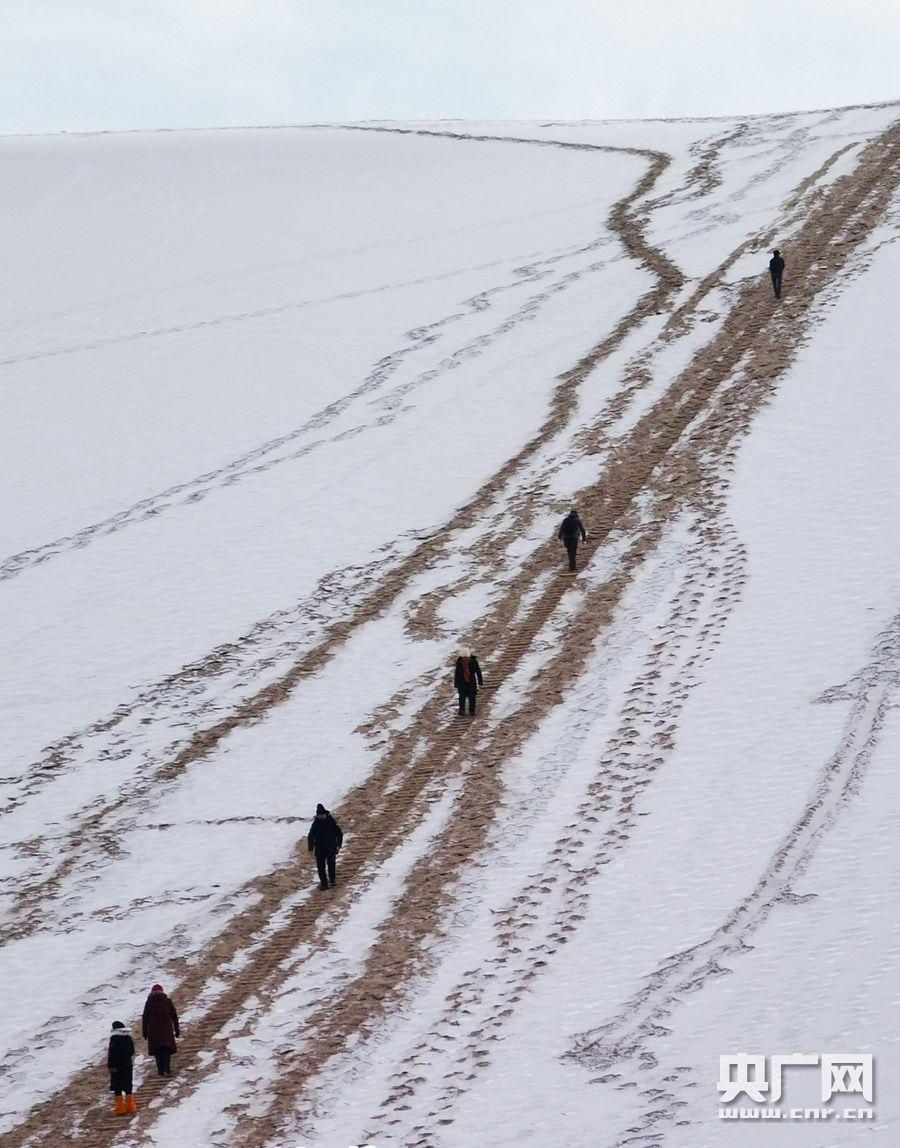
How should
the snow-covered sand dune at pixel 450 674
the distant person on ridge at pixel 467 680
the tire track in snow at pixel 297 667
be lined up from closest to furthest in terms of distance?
1. the snow-covered sand dune at pixel 450 674
2. the tire track in snow at pixel 297 667
3. the distant person on ridge at pixel 467 680

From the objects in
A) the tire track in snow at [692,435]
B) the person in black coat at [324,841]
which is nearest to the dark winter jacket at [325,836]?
the person in black coat at [324,841]

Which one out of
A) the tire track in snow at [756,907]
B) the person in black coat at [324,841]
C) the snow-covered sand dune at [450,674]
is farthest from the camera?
the person in black coat at [324,841]

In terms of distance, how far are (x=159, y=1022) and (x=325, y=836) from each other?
3606 mm

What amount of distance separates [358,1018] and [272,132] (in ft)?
201

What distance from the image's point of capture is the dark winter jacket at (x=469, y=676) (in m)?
21.1

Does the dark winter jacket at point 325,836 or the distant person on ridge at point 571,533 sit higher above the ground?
the distant person on ridge at point 571,533

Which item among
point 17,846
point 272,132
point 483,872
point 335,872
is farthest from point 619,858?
point 272,132

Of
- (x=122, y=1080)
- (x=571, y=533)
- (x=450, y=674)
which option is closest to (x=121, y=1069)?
(x=122, y=1080)

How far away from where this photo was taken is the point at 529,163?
58.1 meters

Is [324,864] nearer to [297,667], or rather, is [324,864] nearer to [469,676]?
[469,676]

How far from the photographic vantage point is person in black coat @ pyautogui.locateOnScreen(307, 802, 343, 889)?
56.8ft

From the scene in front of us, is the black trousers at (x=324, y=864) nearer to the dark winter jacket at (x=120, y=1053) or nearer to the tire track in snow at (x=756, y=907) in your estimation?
the dark winter jacket at (x=120, y=1053)

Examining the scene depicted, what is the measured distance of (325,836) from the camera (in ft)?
57.1

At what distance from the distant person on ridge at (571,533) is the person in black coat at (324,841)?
887 cm
